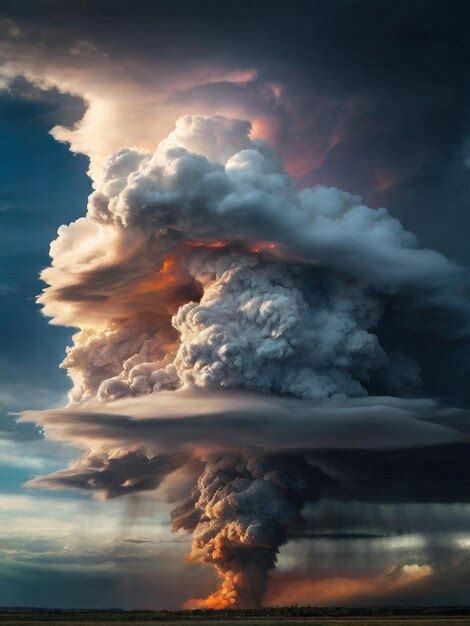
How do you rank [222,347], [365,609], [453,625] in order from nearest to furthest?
[453,625] < [222,347] < [365,609]

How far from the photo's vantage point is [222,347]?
→ 156 feet

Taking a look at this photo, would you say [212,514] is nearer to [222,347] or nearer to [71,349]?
[222,347]

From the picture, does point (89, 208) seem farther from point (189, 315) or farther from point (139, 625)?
point (139, 625)

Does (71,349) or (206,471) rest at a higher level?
(71,349)

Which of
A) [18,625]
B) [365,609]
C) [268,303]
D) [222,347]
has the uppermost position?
[268,303]

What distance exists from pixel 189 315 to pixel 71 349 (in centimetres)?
1623

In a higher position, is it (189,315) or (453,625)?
(189,315)

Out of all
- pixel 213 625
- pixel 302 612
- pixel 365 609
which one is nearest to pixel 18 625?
pixel 213 625

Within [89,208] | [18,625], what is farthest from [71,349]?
[18,625]

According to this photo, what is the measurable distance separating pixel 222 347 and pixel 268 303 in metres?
5.02

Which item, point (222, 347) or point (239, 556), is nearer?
point (222, 347)

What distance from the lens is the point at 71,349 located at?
61.0 meters

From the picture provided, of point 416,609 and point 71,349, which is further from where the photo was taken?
point 416,609

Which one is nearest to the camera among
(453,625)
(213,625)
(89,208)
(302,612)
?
(453,625)
